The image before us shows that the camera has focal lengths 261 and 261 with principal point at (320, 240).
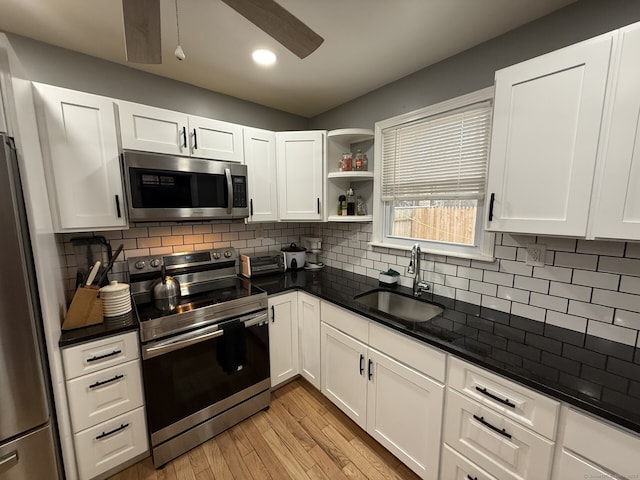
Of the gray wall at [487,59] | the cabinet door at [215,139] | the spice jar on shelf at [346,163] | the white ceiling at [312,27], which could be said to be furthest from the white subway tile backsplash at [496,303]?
the cabinet door at [215,139]

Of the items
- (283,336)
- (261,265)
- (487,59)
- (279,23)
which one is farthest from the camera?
(261,265)

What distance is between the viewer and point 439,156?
1.80 m

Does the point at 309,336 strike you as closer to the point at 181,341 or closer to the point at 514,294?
the point at 181,341

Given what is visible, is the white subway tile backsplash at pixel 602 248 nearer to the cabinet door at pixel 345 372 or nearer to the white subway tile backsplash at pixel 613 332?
the white subway tile backsplash at pixel 613 332

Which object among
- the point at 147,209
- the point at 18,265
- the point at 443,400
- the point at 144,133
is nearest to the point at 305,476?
the point at 443,400

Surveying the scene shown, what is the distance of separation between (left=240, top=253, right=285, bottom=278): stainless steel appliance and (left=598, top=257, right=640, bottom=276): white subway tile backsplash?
2.12 m

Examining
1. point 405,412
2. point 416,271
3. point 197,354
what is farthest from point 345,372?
point 197,354

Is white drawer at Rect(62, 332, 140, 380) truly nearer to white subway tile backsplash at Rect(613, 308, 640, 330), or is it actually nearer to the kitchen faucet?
the kitchen faucet

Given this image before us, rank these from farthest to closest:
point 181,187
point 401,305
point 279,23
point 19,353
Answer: point 401,305, point 181,187, point 19,353, point 279,23

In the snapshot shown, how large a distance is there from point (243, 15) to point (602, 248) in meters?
1.79

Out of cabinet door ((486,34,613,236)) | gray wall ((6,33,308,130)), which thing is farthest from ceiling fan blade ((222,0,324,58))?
gray wall ((6,33,308,130))

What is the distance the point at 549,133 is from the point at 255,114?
218cm

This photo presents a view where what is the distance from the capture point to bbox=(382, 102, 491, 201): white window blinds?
1605 millimetres

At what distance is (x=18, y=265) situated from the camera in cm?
103
